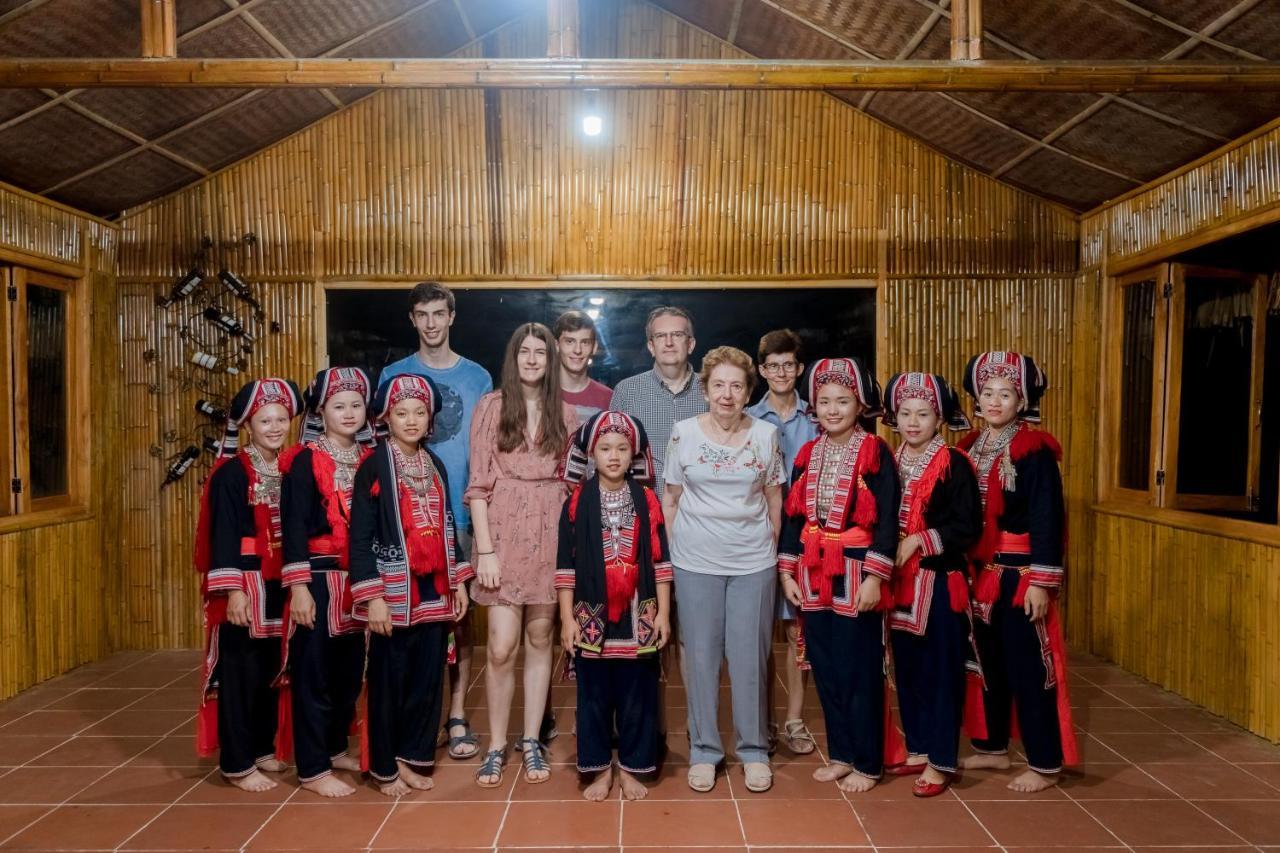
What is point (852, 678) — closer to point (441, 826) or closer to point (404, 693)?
point (441, 826)

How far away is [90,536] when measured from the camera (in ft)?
17.5

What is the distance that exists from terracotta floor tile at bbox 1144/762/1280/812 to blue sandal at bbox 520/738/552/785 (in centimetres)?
238

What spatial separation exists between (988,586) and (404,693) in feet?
7.27

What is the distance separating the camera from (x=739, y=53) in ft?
18.9

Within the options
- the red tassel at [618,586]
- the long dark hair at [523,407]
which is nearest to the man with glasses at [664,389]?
the long dark hair at [523,407]

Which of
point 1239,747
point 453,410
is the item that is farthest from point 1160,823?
point 453,410

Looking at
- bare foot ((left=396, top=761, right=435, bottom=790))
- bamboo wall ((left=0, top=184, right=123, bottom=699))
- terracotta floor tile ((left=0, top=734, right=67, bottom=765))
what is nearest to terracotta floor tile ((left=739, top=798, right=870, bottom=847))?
bare foot ((left=396, top=761, right=435, bottom=790))

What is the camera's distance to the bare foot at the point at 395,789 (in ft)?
10.9

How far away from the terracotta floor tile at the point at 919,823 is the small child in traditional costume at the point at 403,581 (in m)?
1.62

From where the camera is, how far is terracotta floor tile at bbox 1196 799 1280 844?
3.03 meters

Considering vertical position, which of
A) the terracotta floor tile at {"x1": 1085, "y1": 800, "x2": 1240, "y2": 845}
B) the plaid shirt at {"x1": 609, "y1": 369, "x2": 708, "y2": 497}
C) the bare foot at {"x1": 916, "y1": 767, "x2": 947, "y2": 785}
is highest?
the plaid shirt at {"x1": 609, "y1": 369, "x2": 708, "y2": 497}

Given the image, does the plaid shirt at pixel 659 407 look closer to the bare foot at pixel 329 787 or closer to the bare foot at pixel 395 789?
the bare foot at pixel 395 789

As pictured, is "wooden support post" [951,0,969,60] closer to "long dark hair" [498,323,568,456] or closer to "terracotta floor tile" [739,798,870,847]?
"long dark hair" [498,323,568,456]

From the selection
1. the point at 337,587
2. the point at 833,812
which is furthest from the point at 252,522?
the point at 833,812
